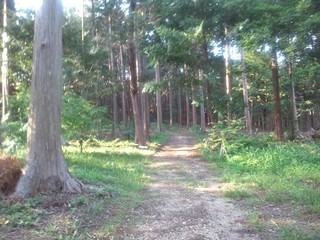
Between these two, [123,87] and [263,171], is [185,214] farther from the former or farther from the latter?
[123,87]

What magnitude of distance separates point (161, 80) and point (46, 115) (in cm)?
1001

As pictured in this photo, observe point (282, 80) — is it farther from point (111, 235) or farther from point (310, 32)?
point (111, 235)

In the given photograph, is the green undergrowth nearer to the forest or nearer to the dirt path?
the forest

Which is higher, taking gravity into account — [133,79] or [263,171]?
[133,79]

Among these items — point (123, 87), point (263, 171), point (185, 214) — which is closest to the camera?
point (185, 214)

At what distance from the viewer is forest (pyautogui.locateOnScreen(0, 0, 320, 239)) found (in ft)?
23.4

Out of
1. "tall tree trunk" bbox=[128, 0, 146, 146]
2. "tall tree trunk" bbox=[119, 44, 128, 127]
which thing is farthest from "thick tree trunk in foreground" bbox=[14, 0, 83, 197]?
"tall tree trunk" bbox=[119, 44, 128, 127]

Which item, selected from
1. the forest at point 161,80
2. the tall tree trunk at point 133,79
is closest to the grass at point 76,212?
the forest at point 161,80

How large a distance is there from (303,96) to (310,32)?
23.9 metres

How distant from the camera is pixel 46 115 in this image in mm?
7031

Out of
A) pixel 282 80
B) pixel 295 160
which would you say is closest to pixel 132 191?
pixel 295 160

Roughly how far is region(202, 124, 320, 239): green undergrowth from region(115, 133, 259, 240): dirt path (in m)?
0.60

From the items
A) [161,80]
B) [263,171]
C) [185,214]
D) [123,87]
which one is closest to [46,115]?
[185,214]

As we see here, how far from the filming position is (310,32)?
292 inches
